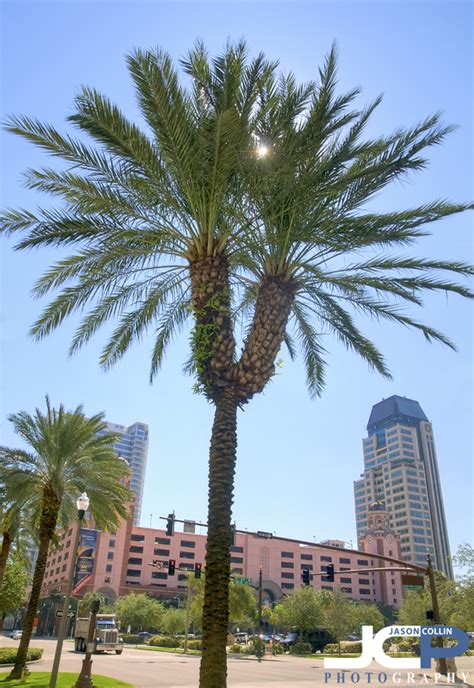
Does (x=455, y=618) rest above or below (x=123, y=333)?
below

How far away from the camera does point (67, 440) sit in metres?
22.8

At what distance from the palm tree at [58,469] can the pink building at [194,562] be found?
65.6 meters

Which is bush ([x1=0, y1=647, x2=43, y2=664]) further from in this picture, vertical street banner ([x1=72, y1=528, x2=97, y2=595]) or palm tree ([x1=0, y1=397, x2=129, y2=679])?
vertical street banner ([x1=72, y1=528, x2=97, y2=595])

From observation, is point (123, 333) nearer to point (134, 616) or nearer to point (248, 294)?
point (248, 294)

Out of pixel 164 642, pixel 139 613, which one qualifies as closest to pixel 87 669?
pixel 164 642

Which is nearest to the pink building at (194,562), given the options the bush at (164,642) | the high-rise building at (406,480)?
the bush at (164,642)

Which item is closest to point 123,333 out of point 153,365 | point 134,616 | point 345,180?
point 153,365

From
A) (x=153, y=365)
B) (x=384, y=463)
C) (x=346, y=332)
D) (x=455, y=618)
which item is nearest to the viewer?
(x=346, y=332)

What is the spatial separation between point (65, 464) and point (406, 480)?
160 meters

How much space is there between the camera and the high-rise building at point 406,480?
159000 millimetres

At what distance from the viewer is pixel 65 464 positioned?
76.3ft

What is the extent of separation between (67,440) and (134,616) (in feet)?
190

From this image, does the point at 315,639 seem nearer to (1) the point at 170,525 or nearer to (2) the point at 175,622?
(2) the point at 175,622

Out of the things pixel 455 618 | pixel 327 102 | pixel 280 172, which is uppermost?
pixel 327 102
